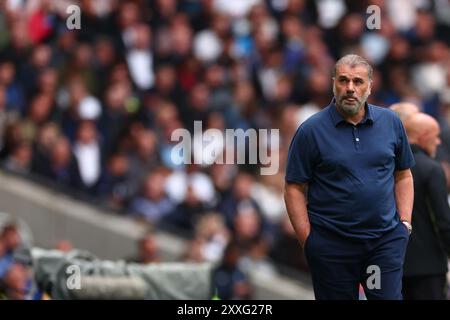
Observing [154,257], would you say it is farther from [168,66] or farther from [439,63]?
[439,63]

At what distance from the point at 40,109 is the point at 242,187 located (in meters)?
2.29

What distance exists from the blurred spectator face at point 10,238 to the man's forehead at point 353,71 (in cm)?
471

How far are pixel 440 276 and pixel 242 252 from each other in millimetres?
4870

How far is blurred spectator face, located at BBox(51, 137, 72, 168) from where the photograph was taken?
14.2m

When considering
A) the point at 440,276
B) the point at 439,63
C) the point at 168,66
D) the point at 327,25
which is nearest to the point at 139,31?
the point at 168,66

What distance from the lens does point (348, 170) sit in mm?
7633

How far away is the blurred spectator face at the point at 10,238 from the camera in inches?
458

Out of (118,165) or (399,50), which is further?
(399,50)

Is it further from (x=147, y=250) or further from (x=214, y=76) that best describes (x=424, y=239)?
(x=214, y=76)

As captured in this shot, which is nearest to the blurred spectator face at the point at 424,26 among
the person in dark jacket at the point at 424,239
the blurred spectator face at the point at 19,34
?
the blurred spectator face at the point at 19,34

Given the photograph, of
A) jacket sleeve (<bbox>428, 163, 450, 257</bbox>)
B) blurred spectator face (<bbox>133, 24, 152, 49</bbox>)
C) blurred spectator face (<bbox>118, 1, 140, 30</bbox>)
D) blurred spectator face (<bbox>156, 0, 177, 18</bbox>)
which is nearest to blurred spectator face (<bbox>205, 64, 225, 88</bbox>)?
blurred spectator face (<bbox>133, 24, 152, 49</bbox>)

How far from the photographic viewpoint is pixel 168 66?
51.9 feet

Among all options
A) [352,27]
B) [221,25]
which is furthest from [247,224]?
[352,27]

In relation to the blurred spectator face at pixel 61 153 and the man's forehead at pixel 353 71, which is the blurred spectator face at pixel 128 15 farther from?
the man's forehead at pixel 353 71
